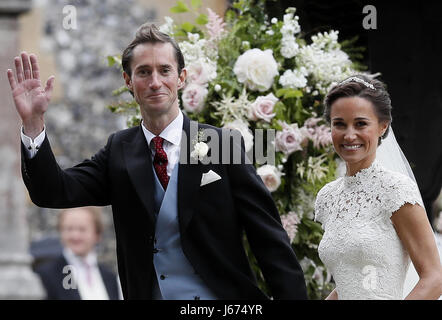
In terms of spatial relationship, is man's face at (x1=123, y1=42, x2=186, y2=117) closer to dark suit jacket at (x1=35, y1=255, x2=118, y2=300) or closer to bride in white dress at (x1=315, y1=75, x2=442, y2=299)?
bride in white dress at (x1=315, y1=75, x2=442, y2=299)

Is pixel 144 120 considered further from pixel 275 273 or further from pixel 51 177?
pixel 275 273

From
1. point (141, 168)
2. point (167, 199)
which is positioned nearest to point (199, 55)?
point (141, 168)

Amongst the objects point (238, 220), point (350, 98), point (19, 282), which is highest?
point (350, 98)

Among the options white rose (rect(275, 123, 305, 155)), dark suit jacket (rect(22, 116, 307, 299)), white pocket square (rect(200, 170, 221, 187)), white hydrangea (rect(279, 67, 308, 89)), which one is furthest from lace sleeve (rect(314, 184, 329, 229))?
white hydrangea (rect(279, 67, 308, 89))

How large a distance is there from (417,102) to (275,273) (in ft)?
6.95

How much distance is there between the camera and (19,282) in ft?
31.0

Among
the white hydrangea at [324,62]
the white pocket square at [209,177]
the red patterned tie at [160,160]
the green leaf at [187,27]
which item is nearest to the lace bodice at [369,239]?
the white pocket square at [209,177]

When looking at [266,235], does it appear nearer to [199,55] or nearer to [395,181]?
[395,181]

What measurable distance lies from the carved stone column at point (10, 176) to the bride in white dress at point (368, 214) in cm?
620

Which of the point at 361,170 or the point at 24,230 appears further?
the point at 24,230

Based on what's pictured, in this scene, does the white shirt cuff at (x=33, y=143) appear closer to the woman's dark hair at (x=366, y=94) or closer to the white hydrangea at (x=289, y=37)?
the woman's dark hair at (x=366, y=94)

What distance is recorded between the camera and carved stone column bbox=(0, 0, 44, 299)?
9.94 meters

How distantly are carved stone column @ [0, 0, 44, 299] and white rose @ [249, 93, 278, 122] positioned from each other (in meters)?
4.99

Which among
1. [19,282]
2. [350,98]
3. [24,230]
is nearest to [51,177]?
[350,98]
